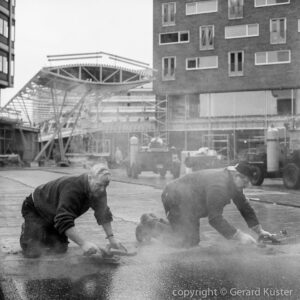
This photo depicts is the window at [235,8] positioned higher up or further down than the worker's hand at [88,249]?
higher up

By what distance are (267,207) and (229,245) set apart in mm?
3344

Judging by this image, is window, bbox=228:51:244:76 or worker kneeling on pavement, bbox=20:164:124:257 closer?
worker kneeling on pavement, bbox=20:164:124:257

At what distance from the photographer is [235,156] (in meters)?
9.88

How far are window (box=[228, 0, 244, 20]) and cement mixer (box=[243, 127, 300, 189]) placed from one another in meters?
2.75

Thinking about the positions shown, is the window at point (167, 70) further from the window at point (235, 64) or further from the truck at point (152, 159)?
the window at point (235, 64)

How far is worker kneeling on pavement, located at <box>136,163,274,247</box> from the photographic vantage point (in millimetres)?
3760

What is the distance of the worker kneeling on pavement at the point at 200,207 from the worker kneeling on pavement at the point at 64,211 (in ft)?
1.84

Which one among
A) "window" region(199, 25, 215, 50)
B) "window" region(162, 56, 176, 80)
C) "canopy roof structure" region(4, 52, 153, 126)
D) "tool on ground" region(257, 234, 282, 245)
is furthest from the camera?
"window" region(199, 25, 215, 50)

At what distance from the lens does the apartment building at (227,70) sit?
1152 cm

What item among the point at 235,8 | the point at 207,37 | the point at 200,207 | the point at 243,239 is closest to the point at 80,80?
the point at 200,207

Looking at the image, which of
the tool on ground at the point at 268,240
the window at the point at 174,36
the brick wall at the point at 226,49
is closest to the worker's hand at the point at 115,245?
the tool on ground at the point at 268,240

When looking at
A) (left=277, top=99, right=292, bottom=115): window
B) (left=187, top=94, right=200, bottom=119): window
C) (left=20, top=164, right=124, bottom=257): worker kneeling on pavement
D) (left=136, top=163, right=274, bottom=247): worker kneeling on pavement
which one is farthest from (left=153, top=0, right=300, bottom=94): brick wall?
(left=20, top=164, right=124, bottom=257): worker kneeling on pavement

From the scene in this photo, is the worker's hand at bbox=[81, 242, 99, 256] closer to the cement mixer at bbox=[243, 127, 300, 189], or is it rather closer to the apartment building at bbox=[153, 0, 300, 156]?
the apartment building at bbox=[153, 0, 300, 156]

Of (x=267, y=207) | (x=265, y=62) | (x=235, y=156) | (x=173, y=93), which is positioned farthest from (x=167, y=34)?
(x=267, y=207)
